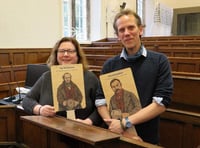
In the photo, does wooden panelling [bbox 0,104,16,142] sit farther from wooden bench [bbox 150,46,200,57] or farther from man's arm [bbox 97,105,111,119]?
wooden bench [bbox 150,46,200,57]

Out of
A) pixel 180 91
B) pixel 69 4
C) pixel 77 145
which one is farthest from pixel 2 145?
pixel 69 4

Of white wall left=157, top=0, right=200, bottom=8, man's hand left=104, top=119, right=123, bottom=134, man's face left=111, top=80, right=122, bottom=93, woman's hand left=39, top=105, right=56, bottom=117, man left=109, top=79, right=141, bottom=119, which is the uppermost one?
white wall left=157, top=0, right=200, bottom=8

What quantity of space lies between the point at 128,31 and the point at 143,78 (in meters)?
0.27

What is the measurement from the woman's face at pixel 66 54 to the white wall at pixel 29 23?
4312 millimetres

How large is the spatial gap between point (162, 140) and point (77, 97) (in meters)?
1.03

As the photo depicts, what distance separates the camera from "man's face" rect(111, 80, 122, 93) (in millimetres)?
1442

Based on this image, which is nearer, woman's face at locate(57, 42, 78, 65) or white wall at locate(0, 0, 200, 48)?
woman's face at locate(57, 42, 78, 65)

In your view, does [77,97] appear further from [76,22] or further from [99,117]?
[76,22]

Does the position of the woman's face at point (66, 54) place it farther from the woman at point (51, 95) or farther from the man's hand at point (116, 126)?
the man's hand at point (116, 126)

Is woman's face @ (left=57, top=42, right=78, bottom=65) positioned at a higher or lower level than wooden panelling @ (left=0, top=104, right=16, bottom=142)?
higher

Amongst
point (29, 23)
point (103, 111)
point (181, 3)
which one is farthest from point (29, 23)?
point (181, 3)

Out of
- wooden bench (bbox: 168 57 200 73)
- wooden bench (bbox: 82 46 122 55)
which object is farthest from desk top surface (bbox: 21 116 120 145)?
wooden bench (bbox: 82 46 122 55)

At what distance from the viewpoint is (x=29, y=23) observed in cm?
619

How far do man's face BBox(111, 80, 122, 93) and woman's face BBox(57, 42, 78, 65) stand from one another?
462 millimetres
